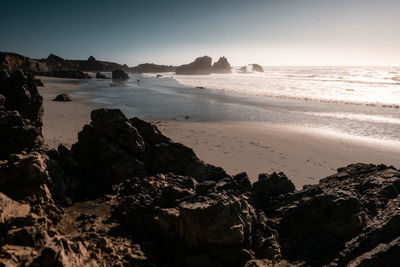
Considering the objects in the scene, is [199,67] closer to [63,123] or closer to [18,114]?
[63,123]

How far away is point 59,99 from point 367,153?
1250 inches

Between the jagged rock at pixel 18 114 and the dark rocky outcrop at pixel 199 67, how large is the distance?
502 ft

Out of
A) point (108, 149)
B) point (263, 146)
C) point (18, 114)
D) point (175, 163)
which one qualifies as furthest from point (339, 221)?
point (263, 146)

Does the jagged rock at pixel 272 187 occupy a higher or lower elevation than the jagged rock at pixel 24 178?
lower

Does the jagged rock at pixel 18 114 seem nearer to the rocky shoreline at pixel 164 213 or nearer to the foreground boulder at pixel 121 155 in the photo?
the rocky shoreline at pixel 164 213

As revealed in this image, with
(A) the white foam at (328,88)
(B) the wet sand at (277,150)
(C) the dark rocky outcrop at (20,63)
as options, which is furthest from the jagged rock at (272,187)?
(C) the dark rocky outcrop at (20,63)

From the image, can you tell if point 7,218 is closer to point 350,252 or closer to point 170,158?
point 170,158

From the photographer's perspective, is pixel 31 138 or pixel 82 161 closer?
pixel 31 138

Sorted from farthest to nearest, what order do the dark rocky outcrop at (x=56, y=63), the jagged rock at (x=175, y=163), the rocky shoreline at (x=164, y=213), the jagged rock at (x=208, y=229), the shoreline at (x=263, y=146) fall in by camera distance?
the dark rocky outcrop at (x=56, y=63) < the shoreline at (x=263, y=146) < the jagged rock at (x=175, y=163) < the jagged rock at (x=208, y=229) < the rocky shoreline at (x=164, y=213)

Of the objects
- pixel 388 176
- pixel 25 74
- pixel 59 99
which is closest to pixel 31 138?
pixel 25 74

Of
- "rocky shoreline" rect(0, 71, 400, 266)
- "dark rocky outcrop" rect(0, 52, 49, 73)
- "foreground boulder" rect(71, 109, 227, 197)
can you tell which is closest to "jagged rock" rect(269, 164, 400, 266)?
"rocky shoreline" rect(0, 71, 400, 266)

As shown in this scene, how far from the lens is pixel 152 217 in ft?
22.0

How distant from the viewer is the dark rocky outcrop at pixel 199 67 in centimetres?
16262

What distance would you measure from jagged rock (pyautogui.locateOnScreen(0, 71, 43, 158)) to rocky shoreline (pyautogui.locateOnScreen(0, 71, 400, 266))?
0.04 m
